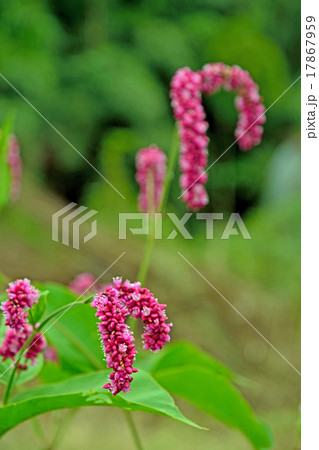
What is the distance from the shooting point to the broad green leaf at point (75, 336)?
0.54 meters

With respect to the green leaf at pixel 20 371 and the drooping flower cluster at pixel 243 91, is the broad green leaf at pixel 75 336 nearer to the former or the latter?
the green leaf at pixel 20 371

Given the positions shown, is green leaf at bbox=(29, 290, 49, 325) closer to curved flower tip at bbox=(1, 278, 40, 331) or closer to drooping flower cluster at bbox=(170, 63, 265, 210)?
curved flower tip at bbox=(1, 278, 40, 331)

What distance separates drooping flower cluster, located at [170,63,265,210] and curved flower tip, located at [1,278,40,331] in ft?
0.72

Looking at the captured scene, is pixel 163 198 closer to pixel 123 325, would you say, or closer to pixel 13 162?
pixel 13 162

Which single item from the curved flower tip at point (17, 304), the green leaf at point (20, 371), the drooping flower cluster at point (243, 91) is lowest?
the green leaf at point (20, 371)

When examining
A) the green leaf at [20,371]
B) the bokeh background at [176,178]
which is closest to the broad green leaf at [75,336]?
the green leaf at [20,371]

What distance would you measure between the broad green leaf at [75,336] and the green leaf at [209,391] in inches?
2.1

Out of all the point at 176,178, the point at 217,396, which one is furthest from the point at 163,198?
the point at 176,178

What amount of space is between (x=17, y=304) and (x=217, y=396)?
210 millimetres

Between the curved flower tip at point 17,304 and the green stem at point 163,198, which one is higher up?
the green stem at point 163,198

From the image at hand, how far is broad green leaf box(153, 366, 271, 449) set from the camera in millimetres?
499
